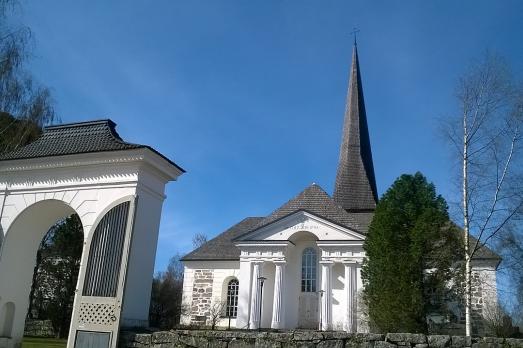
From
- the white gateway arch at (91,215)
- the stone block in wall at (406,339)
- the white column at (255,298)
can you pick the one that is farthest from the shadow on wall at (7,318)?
the white column at (255,298)

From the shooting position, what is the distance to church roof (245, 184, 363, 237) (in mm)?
26250

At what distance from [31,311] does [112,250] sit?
22516 millimetres

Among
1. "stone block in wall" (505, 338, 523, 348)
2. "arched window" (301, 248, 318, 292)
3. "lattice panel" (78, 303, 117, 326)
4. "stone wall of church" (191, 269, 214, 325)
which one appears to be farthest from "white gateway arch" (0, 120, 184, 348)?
"stone wall of church" (191, 269, 214, 325)

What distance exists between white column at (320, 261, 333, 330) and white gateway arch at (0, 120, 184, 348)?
14.5 metres

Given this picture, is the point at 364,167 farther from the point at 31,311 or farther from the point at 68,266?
the point at 31,311

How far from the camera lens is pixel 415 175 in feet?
64.2

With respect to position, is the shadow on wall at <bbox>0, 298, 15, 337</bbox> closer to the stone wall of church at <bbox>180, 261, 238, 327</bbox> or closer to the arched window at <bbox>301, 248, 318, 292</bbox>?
the arched window at <bbox>301, 248, 318, 292</bbox>

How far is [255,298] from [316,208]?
607 centimetres

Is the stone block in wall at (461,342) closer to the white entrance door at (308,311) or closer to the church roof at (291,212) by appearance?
the church roof at (291,212)

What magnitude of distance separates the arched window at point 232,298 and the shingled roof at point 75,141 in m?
18.4

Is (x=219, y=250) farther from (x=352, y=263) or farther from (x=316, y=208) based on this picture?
(x=352, y=263)

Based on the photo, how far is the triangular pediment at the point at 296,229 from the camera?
25391mm

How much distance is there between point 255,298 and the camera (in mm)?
25453

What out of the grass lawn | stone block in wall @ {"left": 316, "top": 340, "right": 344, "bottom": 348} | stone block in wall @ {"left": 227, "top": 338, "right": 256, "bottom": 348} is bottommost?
the grass lawn
